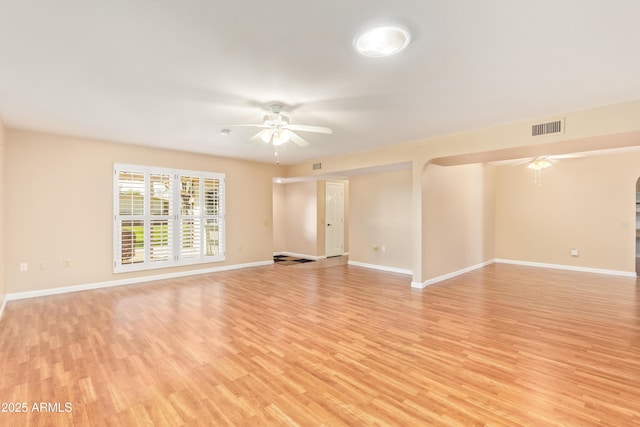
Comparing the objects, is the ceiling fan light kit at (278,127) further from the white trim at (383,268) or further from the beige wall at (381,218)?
the white trim at (383,268)

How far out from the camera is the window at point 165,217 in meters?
5.22

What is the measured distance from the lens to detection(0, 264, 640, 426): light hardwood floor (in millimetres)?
1922

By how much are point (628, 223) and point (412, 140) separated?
4.95 metres

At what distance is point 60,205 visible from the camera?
466 centimetres

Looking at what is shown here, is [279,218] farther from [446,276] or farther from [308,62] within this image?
[308,62]

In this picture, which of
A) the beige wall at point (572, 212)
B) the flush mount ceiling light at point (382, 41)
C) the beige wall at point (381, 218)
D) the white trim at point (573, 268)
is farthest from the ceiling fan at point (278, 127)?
the white trim at point (573, 268)

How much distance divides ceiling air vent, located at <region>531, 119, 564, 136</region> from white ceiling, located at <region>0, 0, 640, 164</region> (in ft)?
0.50

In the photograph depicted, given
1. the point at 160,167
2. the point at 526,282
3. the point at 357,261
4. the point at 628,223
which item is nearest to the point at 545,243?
the point at 628,223

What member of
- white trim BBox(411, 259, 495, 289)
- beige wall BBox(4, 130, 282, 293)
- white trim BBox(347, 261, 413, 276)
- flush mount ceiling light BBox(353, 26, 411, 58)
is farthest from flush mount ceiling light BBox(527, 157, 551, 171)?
beige wall BBox(4, 130, 282, 293)

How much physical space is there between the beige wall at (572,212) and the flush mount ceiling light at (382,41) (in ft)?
22.0

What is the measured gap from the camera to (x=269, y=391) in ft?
7.00

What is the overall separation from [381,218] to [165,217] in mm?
4516

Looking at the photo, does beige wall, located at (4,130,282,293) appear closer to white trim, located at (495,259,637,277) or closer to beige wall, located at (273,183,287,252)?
beige wall, located at (273,183,287,252)

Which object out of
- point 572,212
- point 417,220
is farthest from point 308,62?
point 572,212
